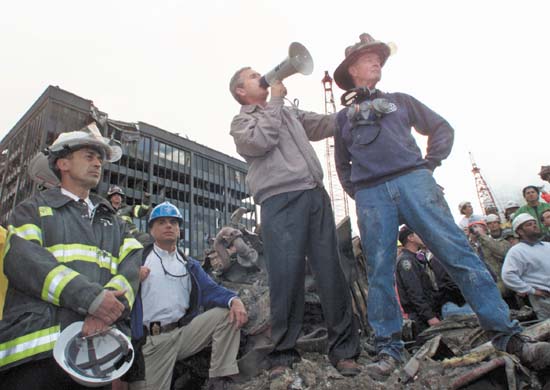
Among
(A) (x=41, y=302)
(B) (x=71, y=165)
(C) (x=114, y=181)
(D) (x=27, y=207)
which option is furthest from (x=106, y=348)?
(C) (x=114, y=181)

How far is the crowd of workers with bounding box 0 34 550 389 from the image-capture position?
1889mm

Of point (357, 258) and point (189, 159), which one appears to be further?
point (189, 159)

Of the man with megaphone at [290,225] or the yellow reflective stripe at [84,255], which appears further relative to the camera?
the man with megaphone at [290,225]

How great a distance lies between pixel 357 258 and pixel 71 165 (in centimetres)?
386

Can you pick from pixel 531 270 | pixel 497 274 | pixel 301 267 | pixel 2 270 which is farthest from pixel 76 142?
pixel 497 274

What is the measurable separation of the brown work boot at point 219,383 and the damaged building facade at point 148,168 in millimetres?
27259

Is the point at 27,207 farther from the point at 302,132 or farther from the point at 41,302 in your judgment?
the point at 302,132

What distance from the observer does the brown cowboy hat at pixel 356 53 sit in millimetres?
3117

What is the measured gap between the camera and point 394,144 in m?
2.83

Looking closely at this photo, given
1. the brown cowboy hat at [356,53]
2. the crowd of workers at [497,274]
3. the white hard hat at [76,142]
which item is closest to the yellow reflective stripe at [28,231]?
the white hard hat at [76,142]

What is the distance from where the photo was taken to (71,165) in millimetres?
2416

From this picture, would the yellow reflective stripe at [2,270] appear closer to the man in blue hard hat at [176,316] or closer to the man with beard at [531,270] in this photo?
the man in blue hard hat at [176,316]

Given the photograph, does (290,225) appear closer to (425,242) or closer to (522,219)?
(425,242)

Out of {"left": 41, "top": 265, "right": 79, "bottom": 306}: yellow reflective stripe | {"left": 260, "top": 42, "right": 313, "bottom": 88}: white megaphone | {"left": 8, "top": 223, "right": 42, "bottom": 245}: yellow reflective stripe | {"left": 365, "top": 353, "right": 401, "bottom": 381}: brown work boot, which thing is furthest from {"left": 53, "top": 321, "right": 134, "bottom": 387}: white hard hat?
{"left": 260, "top": 42, "right": 313, "bottom": 88}: white megaphone
